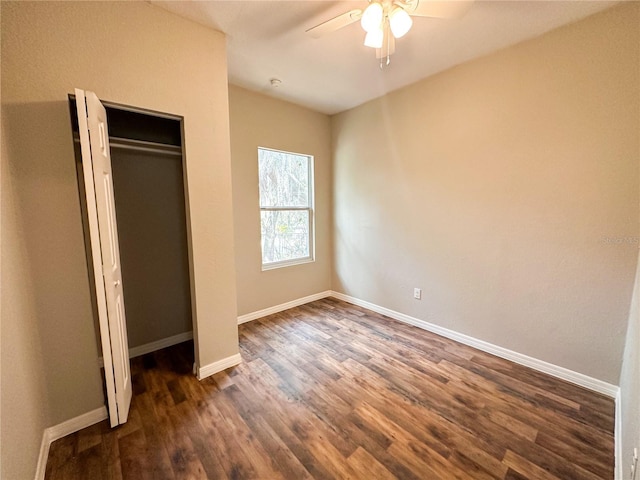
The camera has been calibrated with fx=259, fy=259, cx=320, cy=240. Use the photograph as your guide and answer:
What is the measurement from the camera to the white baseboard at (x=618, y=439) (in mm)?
1332

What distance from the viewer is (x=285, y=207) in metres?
3.53

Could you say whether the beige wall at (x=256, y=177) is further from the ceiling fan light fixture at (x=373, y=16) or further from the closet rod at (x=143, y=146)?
the ceiling fan light fixture at (x=373, y=16)

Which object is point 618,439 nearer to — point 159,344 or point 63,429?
point 63,429

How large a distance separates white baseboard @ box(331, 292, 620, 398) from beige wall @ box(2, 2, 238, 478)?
2.65 meters

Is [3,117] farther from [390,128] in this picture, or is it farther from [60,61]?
[390,128]

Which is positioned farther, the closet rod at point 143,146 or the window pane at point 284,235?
the window pane at point 284,235

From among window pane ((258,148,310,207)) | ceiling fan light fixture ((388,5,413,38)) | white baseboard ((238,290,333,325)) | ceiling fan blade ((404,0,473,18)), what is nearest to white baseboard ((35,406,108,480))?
white baseboard ((238,290,333,325))

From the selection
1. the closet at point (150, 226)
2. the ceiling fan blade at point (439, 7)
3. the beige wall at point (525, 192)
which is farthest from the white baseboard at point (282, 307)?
the ceiling fan blade at point (439, 7)

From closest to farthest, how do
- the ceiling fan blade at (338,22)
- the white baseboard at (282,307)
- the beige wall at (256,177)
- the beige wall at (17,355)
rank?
the beige wall at (17,355), the ceiling fan blade at (338,22), the beige wall at (256,177), the white baseboard at (282,307)

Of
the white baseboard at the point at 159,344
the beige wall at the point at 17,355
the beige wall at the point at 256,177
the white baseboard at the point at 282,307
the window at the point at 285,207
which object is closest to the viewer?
the beige wall at the point at 17,355

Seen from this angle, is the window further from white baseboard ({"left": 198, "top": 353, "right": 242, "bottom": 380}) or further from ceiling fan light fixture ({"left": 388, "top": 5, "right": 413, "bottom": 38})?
ceiling fan light fixture ({"left": 388, "top": 5, "right": 413, "bottom": 38})

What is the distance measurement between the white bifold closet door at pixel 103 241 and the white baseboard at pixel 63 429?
17 cm

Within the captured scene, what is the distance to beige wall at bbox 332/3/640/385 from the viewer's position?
181 cm

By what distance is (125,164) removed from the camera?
2.29 metres
